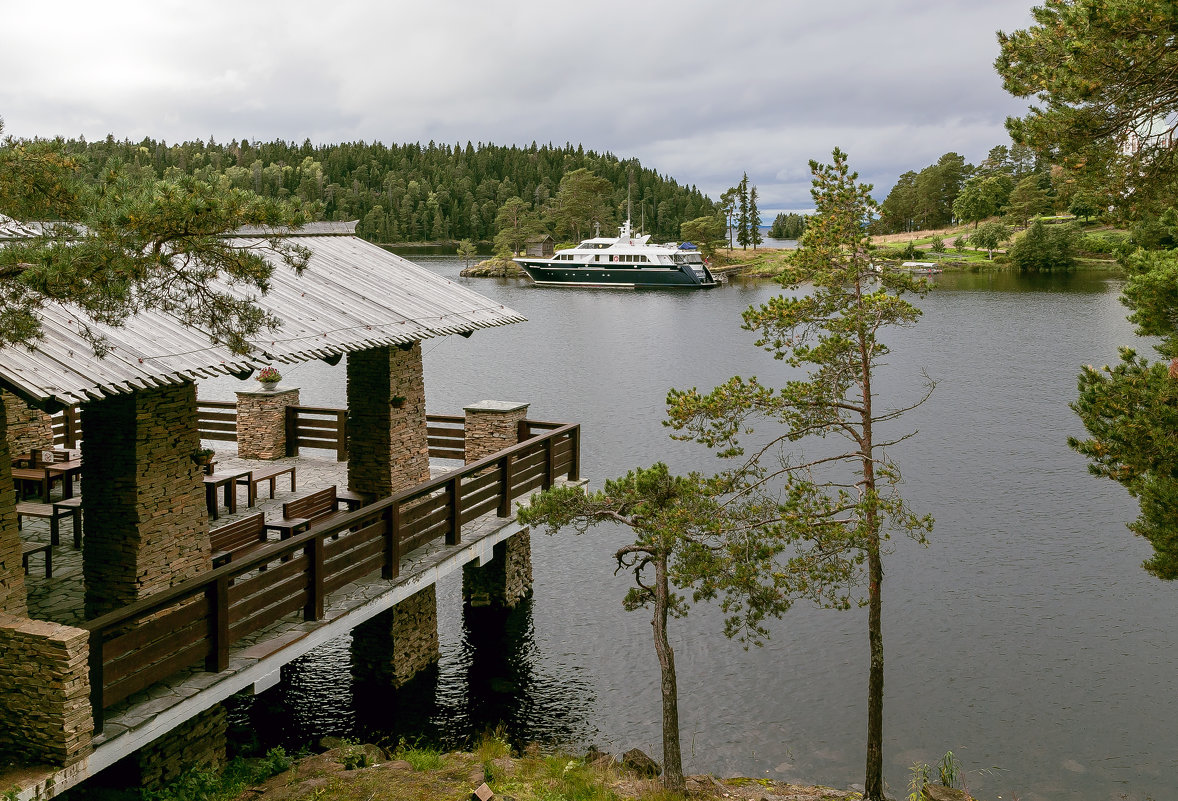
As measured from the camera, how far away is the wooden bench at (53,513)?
10562 millimetres

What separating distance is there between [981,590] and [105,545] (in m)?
15.3

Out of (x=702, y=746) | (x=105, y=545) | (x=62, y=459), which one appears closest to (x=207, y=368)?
(x=105, y=545)

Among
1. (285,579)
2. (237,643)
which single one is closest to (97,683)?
(237,643)

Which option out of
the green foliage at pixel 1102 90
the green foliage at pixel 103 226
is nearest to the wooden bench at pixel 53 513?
the green foliage at pixel 103 226

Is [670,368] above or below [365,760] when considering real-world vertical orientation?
above

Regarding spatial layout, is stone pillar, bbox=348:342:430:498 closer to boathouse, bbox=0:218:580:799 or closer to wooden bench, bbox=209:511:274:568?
boathouse, bbox=0:218:580:799

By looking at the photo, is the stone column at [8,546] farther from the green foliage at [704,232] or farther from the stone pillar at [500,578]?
the green foliage at [704,232]

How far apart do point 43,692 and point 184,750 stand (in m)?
2.52

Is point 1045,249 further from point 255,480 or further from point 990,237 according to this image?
point 255,480

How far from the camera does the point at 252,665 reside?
8.64 metres

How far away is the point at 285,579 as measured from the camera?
31.2 ft

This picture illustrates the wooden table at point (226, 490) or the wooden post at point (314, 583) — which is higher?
the wooden table at point (226, 490)

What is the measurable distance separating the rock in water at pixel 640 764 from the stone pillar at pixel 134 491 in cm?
597

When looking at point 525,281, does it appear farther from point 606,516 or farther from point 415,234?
point 606,516
